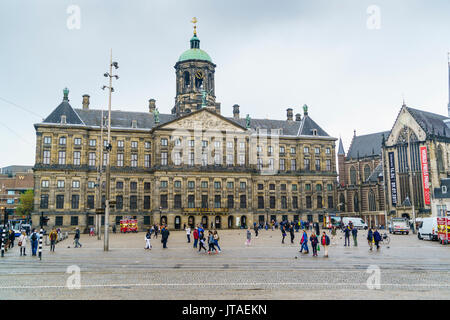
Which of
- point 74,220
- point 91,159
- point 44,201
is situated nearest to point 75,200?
point 74,220

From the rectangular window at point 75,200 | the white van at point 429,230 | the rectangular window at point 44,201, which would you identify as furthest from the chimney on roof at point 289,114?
the rectangular window at point 44,201

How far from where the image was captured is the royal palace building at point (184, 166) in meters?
61.8

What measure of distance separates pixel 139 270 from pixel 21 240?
11.8 metres

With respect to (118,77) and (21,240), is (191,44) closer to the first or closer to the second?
(118,77)

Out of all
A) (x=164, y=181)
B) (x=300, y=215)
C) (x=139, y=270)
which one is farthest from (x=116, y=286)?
(x=300, y=215)

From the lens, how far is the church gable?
64.5 meters

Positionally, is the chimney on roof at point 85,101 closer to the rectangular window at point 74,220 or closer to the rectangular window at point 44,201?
the rectangular window at point 44,201

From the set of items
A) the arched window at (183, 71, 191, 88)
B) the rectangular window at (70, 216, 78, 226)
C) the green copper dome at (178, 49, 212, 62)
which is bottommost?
the rectangular window at (70, 216, 78, 226)

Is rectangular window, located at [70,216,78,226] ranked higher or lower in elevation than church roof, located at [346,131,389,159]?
lower

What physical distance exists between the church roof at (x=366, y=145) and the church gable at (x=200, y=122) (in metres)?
41.2

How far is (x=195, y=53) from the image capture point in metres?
71.8

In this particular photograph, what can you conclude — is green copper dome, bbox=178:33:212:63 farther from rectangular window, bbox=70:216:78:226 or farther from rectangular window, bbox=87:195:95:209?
rectangular window, bbox=70:216:78:226

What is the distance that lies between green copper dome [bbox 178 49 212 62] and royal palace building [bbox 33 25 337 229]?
18cm

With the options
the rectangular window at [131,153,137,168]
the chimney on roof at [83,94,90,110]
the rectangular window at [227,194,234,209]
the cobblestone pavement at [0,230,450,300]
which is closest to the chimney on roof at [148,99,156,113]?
the rectangular window at [131,153,137,168]
